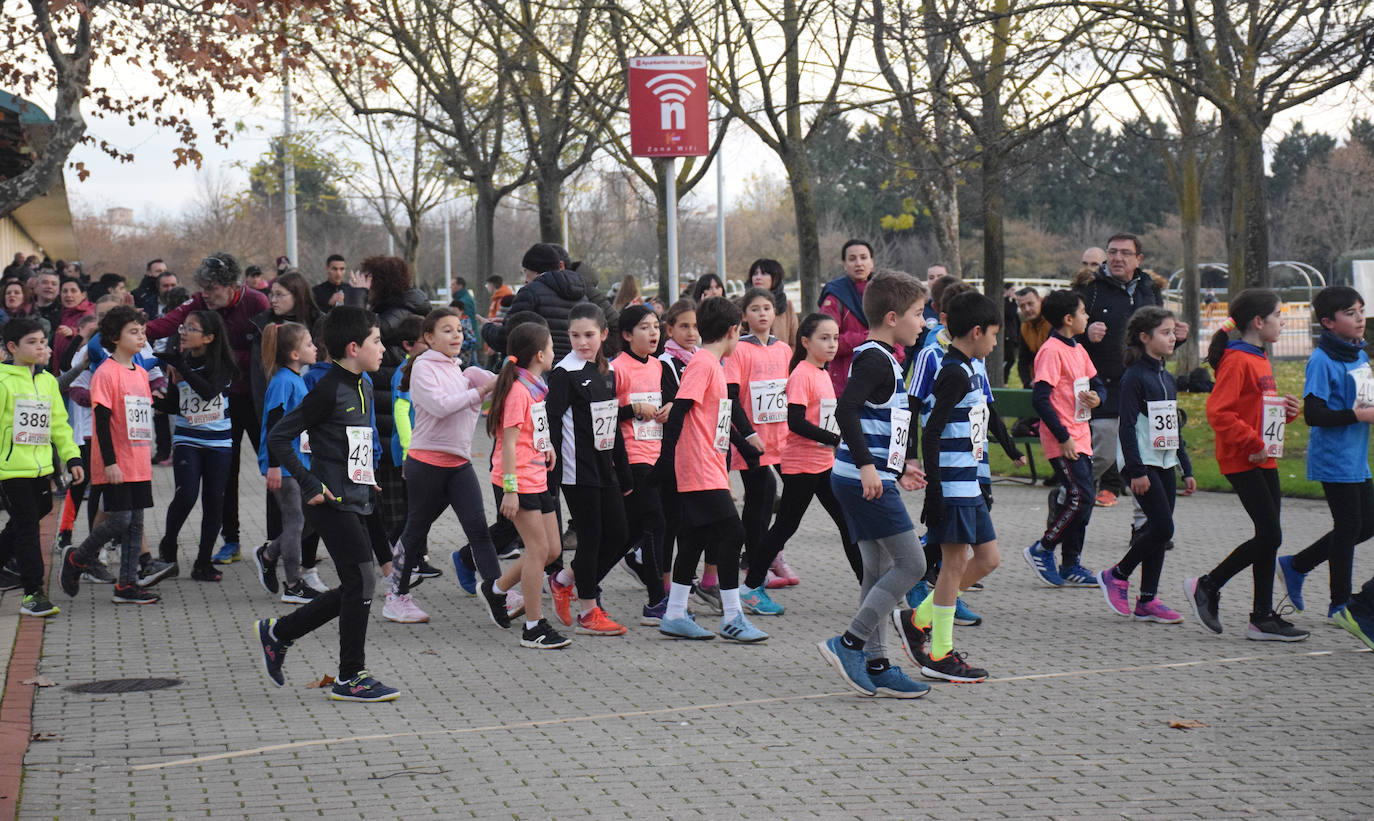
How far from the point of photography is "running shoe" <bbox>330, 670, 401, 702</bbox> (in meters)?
6.38

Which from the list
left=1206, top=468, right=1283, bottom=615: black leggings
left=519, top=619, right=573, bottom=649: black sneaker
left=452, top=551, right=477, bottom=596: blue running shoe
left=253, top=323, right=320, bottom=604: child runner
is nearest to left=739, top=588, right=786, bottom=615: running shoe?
left=519, top=619, right=573, bottom=649: black sneaker

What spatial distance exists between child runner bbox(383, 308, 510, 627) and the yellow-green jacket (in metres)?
2.07

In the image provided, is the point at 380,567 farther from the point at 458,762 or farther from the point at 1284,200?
the point at 1284,200

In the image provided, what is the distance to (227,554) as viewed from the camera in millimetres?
10242

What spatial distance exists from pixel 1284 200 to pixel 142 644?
65.2 m

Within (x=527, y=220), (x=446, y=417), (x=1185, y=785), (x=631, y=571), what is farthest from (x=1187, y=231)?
(x=527, y=220)

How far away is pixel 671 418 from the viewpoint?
7.53 metres

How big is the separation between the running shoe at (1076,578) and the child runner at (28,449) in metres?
5.93

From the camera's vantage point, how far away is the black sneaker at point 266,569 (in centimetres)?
900

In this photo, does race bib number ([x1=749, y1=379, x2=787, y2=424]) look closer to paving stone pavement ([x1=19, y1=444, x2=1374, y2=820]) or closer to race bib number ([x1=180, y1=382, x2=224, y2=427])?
paving stone pavement ([x1=19, y1=444, x2=1374, y2=820])

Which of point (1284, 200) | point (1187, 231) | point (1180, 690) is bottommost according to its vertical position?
point (1180, 690)

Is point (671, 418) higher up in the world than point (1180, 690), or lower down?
higher up

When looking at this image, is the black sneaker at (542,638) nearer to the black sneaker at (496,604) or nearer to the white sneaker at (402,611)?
the black sneaker at (496,604)

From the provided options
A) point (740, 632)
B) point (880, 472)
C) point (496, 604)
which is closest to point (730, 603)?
point (740, 632)
